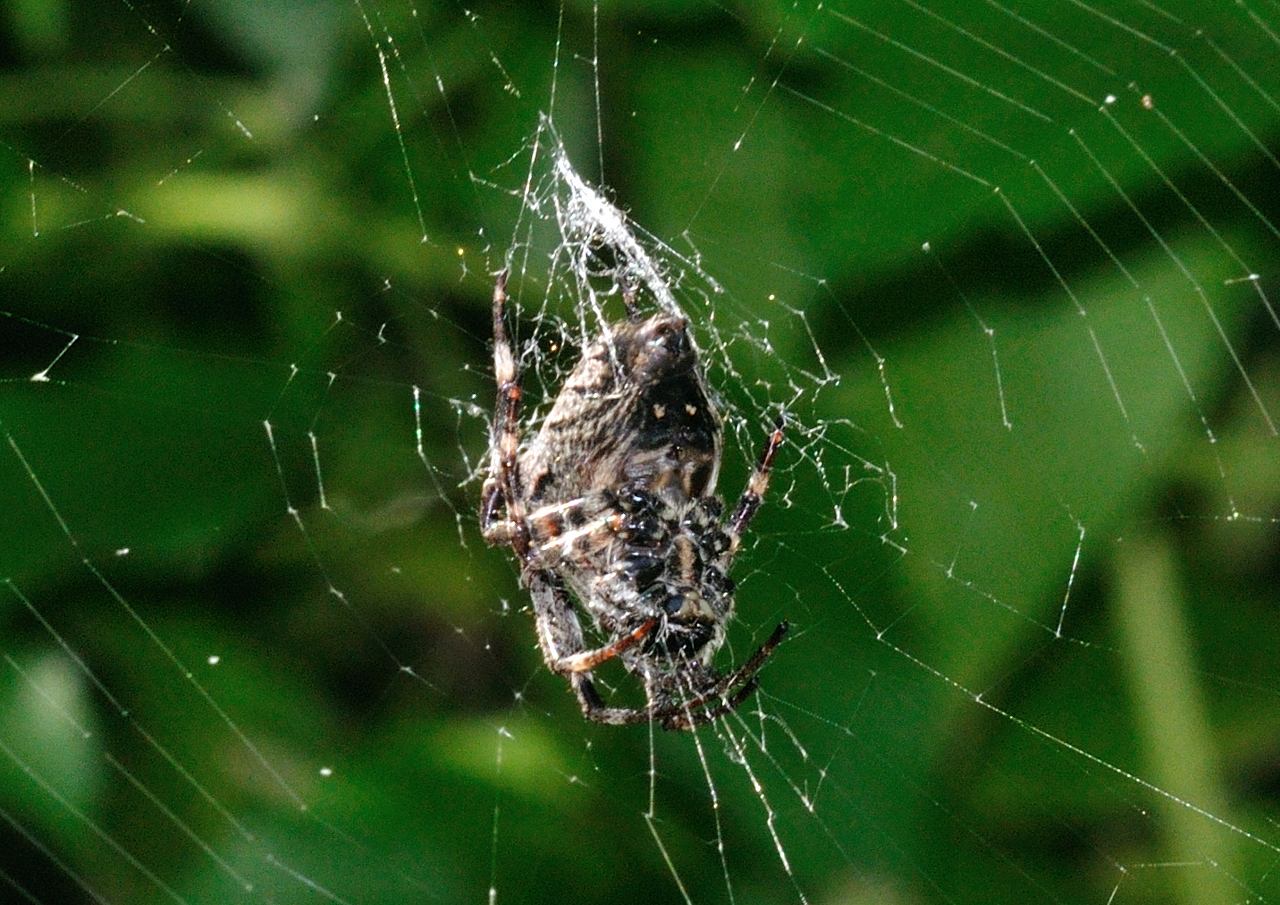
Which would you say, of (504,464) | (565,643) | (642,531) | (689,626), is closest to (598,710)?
(565,643)

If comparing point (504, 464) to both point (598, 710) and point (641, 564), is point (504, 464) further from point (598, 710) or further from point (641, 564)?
point (598, 710)

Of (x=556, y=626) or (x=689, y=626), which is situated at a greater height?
(x=689, y=626)

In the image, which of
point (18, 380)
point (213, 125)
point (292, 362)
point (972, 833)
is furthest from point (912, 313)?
point (18, 380)

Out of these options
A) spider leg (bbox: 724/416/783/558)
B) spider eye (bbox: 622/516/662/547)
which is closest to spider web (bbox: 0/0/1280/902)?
spider leg (bbox: 724/416/783/558)

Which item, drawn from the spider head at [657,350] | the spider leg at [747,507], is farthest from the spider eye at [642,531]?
the spider head at [657,350]

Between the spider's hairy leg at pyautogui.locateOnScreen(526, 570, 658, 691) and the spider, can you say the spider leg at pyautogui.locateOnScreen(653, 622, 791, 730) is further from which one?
the spider's hairy leg at pyautogui.locateOnScreen(526, 570, 658, 691)

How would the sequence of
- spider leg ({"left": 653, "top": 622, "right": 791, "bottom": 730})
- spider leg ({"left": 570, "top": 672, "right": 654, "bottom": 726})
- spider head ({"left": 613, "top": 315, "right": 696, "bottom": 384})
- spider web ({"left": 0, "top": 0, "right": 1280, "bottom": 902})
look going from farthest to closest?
1. spider web ({"left": 0, "top": 0, "right": 1280, "bottom": 902})
2. spider leg ({"left": 570, "top": 672, "right": 654, "bottom": 726})
3. spider leg ({"left": 653, "top": 622, "right": 791, "bottom": 730})
4. spider head ({"left": 613, "top": 315, "right": 696, "bottom": 384})

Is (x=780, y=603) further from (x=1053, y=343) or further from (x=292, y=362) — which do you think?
(x=292, y=362)
